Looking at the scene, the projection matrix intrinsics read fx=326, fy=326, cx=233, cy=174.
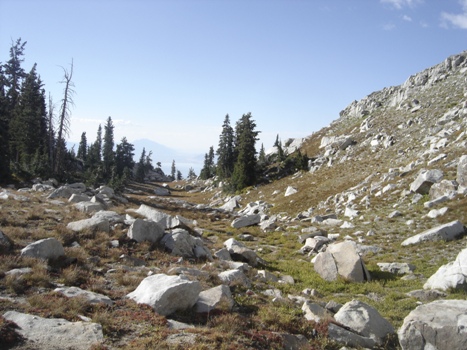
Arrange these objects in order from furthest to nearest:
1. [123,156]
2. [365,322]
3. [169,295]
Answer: [123,156], [365,322], [169,295]

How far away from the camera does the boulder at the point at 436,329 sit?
7.73m

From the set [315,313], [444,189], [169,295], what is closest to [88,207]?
[169,295]

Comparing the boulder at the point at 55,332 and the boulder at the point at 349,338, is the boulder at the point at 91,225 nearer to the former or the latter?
the boulder at the point at 55,332

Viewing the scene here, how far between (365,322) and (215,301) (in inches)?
170

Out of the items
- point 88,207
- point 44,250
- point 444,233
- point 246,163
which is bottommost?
point 44,250

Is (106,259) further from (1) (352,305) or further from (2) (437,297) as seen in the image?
(2) (437,297)

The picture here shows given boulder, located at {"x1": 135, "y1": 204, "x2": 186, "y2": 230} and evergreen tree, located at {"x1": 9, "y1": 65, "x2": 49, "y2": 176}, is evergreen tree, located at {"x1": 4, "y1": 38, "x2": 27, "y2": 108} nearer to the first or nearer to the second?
evergreen tree, located at {"x1": 9, "y1": 65, "x2": 49, "y2": 176}

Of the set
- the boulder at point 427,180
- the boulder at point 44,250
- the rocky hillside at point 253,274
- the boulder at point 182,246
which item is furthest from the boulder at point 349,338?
the boulder at point 427,180

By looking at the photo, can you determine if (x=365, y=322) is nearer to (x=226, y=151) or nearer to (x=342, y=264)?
(x=342, y=264)

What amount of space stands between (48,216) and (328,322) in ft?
52.8

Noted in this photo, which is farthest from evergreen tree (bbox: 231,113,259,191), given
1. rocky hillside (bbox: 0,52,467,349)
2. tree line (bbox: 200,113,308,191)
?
rocky hillside (bbox: 0,52,467,349)

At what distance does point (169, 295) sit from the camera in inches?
359

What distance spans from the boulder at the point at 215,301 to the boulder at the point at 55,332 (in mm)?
2890

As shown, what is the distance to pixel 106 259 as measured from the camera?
13.6 metres
